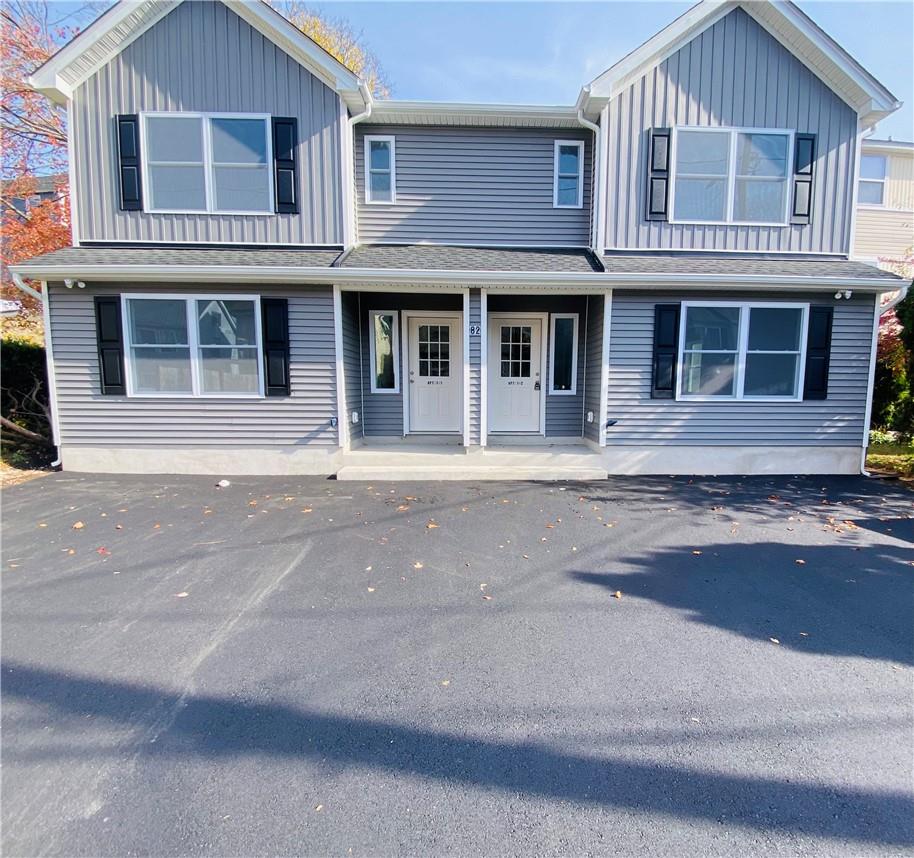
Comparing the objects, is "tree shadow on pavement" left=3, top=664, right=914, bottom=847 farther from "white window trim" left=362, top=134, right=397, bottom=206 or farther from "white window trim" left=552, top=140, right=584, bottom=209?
"white window trim" left=552, top=140, right=584, bottom=209

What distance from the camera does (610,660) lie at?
258 centimetres

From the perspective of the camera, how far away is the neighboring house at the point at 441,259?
265 inches

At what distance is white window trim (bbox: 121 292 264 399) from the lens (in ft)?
22.0

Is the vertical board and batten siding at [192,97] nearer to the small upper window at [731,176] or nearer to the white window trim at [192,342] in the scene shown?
the white window trim at [192,342]

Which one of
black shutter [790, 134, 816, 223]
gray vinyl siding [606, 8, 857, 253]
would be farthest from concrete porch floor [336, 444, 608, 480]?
black shutter [790, 134, 816, 223]

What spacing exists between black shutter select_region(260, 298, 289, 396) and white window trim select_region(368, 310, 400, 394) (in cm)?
153

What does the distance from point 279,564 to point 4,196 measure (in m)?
13.5

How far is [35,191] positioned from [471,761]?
641 inches

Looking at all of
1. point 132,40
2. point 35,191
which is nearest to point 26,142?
point 35,191

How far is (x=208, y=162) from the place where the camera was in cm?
696

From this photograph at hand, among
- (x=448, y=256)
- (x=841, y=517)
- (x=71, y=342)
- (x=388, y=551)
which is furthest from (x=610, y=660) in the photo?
(x=71, y=342)

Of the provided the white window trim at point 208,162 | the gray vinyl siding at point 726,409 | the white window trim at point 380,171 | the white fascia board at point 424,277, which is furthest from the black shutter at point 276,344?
the gray vinyl siding at point 726,409

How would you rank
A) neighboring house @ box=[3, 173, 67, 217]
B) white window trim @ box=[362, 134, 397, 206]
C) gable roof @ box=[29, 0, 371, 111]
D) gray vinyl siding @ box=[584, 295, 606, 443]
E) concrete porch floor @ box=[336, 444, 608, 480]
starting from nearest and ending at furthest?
gable roof @ box=[29, 0, 371, 111], concrete porch floor @ box=[336, 444, 608, 480], gray vinyl siding @ box=[584, 295, 606, 443], white window trim @ box=[362, 134, 397, 206], neighboring house @ box=[3, 173, 67, 217]

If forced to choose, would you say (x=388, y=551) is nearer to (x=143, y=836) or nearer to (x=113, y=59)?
(x=143, y=836)
